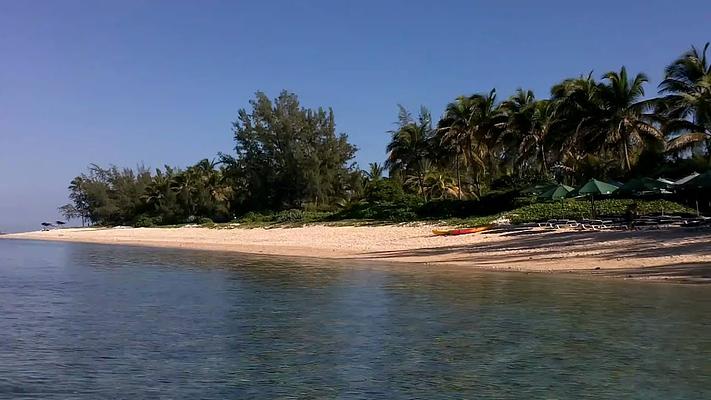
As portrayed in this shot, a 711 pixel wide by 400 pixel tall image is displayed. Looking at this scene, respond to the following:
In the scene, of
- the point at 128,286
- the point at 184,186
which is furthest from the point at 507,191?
the point at 184,186

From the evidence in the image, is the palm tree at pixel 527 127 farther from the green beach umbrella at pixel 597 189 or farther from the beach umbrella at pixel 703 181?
the beach umbrella at pixel 703 181

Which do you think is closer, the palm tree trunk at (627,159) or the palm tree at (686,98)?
the palm tree at (686,98)

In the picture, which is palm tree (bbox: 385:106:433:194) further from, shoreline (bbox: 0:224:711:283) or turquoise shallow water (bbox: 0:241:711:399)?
turquoise shallow water (bbox: 0:241:711:399)


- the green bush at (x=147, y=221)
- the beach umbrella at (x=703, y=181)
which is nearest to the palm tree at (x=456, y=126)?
the beach umbrella at (x=703, y=181)

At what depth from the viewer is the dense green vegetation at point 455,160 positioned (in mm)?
38406

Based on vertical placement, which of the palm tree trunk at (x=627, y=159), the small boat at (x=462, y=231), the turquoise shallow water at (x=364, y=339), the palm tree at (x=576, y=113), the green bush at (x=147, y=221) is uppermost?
the palm tree at (x=576, y=113)

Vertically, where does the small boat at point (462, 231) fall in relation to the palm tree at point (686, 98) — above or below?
below

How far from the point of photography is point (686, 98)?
118 feet

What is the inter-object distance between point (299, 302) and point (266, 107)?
56.4m

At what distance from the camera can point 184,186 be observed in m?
79.8

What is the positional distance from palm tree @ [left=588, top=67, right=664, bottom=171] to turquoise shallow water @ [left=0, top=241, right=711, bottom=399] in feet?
74.6

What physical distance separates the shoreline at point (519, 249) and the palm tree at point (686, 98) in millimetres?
10198

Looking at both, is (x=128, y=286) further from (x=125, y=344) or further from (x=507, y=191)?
(x=507, y=191)

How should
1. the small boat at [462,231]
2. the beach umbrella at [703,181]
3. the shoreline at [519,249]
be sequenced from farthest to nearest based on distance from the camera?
1. the small boat at [462,231]
2. the beach umbrella at [703,181]
3. the shoreline at [519,249]
